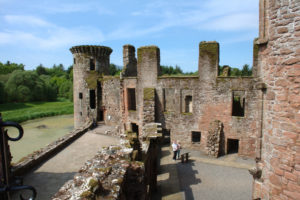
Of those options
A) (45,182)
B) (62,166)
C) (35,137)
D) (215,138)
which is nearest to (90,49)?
(35,137)

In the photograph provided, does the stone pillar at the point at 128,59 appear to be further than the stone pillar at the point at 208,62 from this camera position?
Yes

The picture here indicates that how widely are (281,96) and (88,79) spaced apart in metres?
18.5

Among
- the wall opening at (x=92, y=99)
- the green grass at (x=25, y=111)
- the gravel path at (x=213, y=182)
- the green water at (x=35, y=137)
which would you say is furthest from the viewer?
the green grass at (x=25, y=111)

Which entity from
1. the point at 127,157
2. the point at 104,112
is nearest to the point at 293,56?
the point at 127,157

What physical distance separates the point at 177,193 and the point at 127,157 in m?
4.73

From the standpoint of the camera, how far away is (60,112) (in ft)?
135

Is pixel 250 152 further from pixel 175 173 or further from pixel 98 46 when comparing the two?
pixel 98 46

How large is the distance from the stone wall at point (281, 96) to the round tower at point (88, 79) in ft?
57.4

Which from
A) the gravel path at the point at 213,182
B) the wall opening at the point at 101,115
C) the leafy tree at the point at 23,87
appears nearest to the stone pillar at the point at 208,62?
the gravel path at the point at 213,182

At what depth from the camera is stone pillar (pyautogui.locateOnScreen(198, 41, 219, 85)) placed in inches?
473

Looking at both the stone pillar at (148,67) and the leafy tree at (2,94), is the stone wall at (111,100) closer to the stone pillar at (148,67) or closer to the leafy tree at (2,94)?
the stone pillar at (148,67)

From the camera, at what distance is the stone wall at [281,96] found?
3.63 meters

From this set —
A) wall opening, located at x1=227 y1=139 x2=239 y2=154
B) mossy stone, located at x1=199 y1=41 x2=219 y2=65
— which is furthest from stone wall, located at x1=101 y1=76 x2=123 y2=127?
wall opening, located at x1=227 y1=139 x2=239 y2=154

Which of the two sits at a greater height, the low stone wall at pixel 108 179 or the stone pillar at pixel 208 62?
the stone pillar at pixel 208 62
